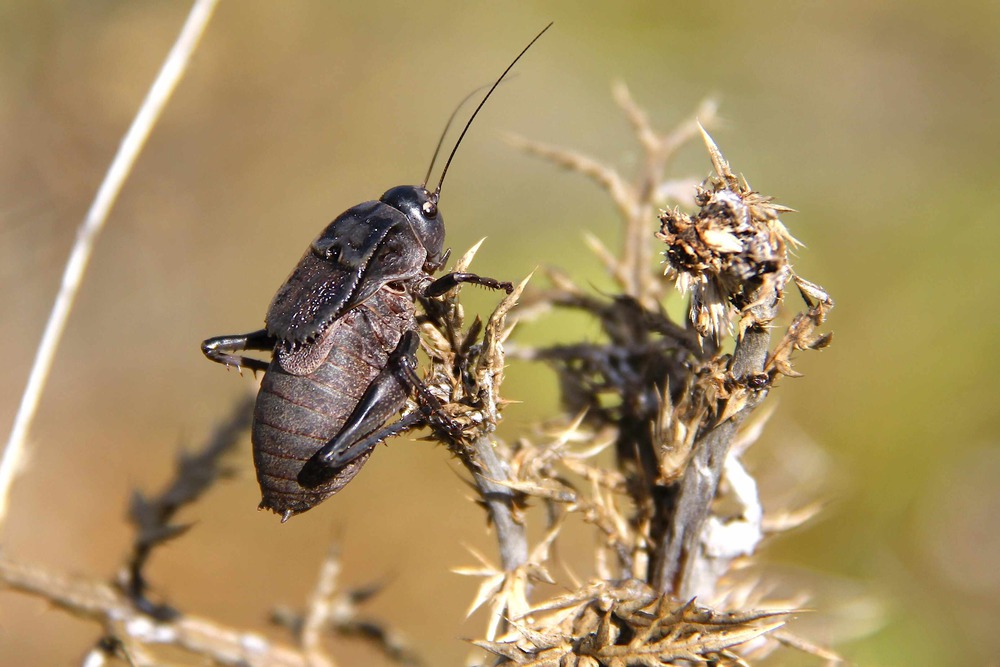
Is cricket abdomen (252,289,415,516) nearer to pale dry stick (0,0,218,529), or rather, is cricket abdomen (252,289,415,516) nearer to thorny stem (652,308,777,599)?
pale dry stick (0,0,218,529)

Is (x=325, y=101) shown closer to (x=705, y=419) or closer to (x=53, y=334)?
(x=53, y=334)

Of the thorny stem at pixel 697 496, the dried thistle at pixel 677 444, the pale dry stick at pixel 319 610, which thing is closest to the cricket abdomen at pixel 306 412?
the pale dry stick at pixel 319 610

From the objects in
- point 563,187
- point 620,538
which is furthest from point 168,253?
point 620,538

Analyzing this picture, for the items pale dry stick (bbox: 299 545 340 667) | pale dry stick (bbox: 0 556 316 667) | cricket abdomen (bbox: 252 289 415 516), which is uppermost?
cricket abdomen (bbox: 252 289 415 516)

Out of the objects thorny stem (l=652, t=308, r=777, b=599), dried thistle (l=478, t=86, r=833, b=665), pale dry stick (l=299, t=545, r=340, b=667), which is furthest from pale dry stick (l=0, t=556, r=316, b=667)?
thorny stem (l=652, t=308, r=777, b=599)

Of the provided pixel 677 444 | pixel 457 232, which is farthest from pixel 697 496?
pixel 457 232
